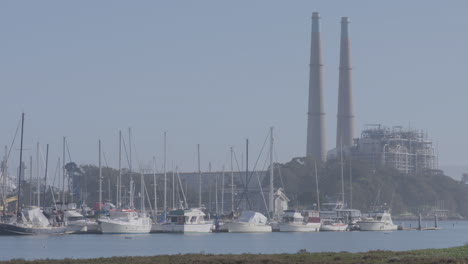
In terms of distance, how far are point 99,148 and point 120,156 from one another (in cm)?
386

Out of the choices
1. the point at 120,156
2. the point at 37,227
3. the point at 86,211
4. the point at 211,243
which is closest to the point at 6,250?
the point at 211,243

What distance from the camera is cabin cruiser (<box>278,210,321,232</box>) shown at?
4754 inches

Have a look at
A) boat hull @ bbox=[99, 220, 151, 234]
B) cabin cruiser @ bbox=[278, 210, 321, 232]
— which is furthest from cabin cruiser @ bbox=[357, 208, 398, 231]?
boat hull @ bbox=[99, 220, 151, 234]

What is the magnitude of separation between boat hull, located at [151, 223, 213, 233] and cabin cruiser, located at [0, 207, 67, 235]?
1062 cm

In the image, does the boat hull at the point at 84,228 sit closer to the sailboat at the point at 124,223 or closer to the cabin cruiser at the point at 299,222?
the sailboat at the point at 124,223

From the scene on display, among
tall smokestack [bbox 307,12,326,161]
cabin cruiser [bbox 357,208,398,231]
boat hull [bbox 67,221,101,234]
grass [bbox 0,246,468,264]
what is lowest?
grass [bbox 0,246,468,264]

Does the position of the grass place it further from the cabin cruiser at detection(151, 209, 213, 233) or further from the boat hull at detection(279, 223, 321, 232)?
the boat hull at detection(279, 223, 321, 232)

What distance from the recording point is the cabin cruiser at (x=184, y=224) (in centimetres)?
10938

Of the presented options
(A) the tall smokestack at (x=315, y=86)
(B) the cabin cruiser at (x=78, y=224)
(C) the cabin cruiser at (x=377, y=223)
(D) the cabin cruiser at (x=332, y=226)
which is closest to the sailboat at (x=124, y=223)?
(B) the cabin cruiser at (x=78, y=224)

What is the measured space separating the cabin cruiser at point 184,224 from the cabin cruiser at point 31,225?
10946mm

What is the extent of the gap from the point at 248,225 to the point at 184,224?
842 cm

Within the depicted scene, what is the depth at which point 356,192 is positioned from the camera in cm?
19862

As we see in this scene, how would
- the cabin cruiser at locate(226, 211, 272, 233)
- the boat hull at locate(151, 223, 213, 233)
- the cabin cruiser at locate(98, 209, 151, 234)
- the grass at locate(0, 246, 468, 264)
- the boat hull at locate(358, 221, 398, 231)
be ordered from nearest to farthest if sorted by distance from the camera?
the grass at locate(0, 246, 468, 264) < the cabin cruiser at locate(98, 209, 151, 234) < the boat hull at locate(151, 223, 213, 233) < the cabin cruiser at locate(226, 211, 272, 233) < the boat hull at locate(358, 221, 398, 231)

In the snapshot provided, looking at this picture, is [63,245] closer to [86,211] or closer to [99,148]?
[99,148]
